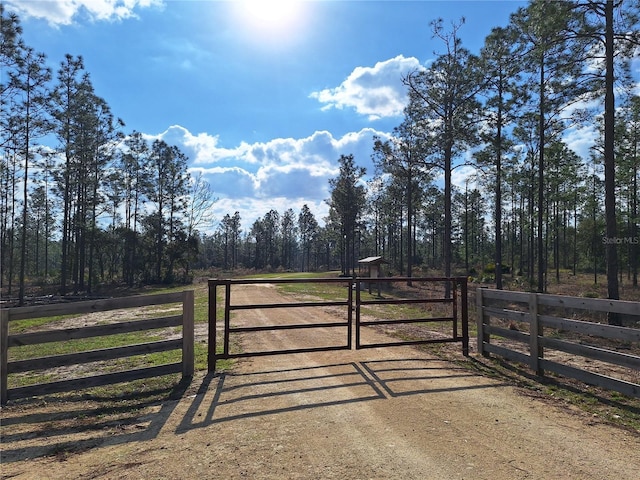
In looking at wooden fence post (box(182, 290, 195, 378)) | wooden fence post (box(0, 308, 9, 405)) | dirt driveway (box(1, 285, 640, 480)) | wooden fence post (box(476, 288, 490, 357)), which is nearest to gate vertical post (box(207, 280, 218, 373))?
wooden fence post (box(182, 290, 195, 378))

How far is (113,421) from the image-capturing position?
4.41 meters

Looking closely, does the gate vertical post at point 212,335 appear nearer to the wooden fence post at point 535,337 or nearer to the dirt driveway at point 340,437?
the dirt driveway at point 340,437

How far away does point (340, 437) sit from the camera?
12.6 ft

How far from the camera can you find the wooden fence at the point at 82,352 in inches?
199

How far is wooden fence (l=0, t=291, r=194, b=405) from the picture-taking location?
506 cm

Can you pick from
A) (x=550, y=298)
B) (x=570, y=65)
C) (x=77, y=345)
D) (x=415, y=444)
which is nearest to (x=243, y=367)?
(x=415, y=444)

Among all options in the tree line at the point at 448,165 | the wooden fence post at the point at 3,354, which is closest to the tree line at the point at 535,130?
the tree line at the point at 448,165

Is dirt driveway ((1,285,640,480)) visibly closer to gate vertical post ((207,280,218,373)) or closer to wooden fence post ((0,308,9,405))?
wooden fence post ((0,308,9,405))

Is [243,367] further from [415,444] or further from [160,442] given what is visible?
[415,444]

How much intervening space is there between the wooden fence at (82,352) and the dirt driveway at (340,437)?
410 mm

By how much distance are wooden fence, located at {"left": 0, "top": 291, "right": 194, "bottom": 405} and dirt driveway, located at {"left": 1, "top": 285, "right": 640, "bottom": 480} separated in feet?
1.34

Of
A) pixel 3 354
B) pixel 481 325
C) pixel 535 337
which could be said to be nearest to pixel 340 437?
pixel 535 337

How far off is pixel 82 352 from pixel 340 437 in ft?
12.4

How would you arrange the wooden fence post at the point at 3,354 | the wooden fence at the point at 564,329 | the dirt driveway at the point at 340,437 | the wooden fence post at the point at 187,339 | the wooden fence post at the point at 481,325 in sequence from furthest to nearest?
the wooden fence post at the point at 481,325 → the wooden fence post at the point at 187,339 → the wooden fence post at the point at 3,354 → the wooden fence at the point at 564,329 → the dirt driveway at the point at 340,437
